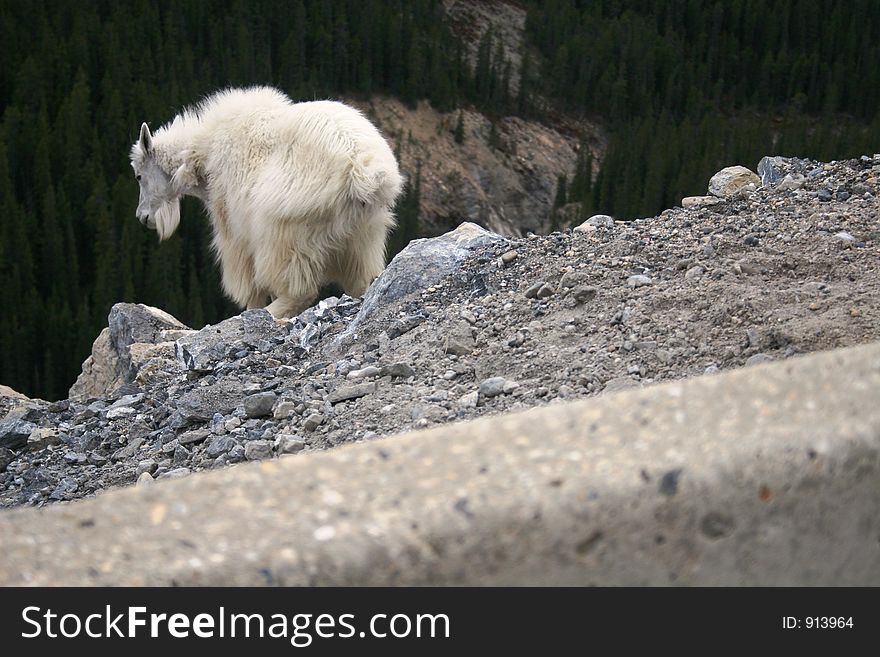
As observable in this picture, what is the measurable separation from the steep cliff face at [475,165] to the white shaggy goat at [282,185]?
36.0 metres

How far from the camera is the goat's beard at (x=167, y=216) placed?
10.5 metres

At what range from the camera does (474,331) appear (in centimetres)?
579

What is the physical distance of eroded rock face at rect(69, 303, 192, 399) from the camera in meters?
8.38

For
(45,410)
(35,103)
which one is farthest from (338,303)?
(35,103)

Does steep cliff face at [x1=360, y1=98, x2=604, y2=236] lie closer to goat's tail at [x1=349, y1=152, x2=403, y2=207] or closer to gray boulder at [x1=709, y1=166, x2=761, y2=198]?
gray boulder at [x1=709, y1=166, x2=761, y2=198]

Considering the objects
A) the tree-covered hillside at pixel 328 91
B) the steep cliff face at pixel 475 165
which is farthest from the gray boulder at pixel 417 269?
the steep cliff face at pixel 475 165

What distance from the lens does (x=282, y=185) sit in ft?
28.7

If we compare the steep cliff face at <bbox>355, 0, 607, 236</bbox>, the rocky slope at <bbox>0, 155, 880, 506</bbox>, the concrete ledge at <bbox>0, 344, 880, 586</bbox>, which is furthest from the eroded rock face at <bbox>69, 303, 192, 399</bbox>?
the steep cliff face at <bbox>355, 0, 607, 236</bbox>

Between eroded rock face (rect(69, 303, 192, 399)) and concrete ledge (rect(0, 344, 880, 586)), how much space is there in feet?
20.3

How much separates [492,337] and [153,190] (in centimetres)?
590

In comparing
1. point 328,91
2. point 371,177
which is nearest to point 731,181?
point 371,177

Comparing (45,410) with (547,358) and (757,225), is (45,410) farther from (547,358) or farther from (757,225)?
(757,225)

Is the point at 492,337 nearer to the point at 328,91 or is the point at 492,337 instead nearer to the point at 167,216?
the point at 167,216

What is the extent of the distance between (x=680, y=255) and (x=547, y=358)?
140cm
